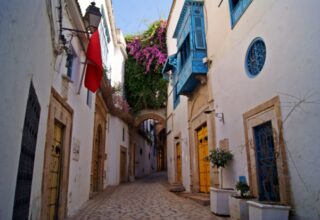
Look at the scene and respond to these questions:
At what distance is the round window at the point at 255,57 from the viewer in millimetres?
5242

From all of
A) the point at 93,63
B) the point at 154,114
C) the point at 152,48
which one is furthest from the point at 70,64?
the point at 154,114

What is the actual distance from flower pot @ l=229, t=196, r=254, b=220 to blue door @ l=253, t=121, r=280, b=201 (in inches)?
18.7

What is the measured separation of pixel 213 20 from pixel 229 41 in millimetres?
1630

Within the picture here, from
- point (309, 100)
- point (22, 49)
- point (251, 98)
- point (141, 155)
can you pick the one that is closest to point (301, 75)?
point (309, 100)

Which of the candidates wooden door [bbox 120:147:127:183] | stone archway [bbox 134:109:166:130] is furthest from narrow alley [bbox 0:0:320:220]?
stone archway [bbox 134:109:166:130]

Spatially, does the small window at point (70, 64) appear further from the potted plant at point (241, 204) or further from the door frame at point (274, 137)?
the potted plant at point (241, 204)

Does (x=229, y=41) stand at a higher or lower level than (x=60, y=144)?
higher

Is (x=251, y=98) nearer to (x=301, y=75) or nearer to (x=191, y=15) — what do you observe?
(x=301, y=75)

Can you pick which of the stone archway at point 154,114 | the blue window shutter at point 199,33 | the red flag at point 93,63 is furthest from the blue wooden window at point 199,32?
the stone archway at point 154,114

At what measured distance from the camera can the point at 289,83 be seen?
430cm

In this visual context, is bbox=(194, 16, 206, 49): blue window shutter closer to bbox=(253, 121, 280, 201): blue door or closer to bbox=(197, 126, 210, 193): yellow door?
bbox=(197, 126, 210, 193): yellow door

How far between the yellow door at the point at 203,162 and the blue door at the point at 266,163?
11.1 ft

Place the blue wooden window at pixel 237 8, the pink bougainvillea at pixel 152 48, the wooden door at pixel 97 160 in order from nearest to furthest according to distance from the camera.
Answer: the blue wooden window at pixel 237 8 → the wooden door at pixel 97 160 → the pink bougainvillea at pixel 152 48

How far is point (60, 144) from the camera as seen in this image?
18.6 ft
